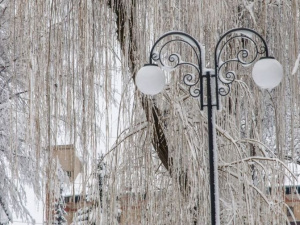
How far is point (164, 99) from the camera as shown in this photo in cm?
431

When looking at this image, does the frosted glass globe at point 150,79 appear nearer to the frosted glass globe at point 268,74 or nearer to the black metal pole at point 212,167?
the black metal pole at point 212,167

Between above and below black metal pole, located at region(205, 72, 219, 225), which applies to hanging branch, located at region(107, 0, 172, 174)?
above

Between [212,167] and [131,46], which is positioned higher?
[131,46]

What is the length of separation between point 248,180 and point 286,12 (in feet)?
5.21

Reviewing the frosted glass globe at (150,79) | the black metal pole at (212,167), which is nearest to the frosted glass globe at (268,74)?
the black metal pole at (212,167)

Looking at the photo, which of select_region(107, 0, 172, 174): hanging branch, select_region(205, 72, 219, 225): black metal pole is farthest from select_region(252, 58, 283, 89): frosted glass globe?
select_region(107, 0, 172, 174): hanging branch

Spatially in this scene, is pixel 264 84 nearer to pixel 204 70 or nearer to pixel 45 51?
pixel 204 70

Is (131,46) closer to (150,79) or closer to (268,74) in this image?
(150,79)

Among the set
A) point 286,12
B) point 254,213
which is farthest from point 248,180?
point 286,12

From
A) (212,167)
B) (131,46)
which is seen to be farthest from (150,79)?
(131,46)

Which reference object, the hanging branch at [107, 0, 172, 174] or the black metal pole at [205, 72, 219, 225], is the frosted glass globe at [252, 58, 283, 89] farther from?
the hanging branch at [107, 0, 172, 174]

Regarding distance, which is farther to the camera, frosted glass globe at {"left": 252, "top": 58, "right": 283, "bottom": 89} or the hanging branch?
the hanging branch

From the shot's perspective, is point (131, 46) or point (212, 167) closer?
point (212, 167)

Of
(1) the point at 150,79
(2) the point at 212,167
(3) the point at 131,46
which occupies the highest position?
(3) the point at 131,46
